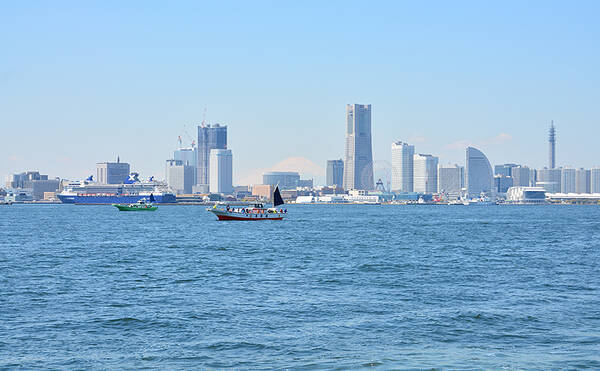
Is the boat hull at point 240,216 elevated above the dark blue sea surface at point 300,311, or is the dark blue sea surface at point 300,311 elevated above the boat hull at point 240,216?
the boat hull at point 240,216

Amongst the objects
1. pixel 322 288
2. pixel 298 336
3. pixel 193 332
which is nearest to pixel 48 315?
pixel 193 332

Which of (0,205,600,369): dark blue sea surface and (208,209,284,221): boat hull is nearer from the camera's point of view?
(0,205,600,369): dark blue sea surface

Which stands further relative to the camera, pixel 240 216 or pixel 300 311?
pixel 240 216

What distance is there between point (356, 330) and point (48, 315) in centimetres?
1372

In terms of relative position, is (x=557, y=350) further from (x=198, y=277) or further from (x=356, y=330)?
(x=198, y=277)

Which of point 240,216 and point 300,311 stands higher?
point 240,216

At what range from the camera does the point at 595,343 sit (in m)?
27.5

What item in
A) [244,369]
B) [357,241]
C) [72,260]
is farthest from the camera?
[357,241]

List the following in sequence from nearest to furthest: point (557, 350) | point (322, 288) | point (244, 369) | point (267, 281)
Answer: point (244, 369) → point (557, 350) → point (322, 288) → point (267, 281)

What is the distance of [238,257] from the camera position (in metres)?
65.9

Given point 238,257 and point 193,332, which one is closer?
point 193,332

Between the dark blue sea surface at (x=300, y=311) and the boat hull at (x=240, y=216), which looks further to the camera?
the boat hull at (x=240, y=216)

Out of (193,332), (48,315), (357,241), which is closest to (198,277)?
(48,315)

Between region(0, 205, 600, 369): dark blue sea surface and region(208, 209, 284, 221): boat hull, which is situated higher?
region(208, 209, 284, 221): boat hull
